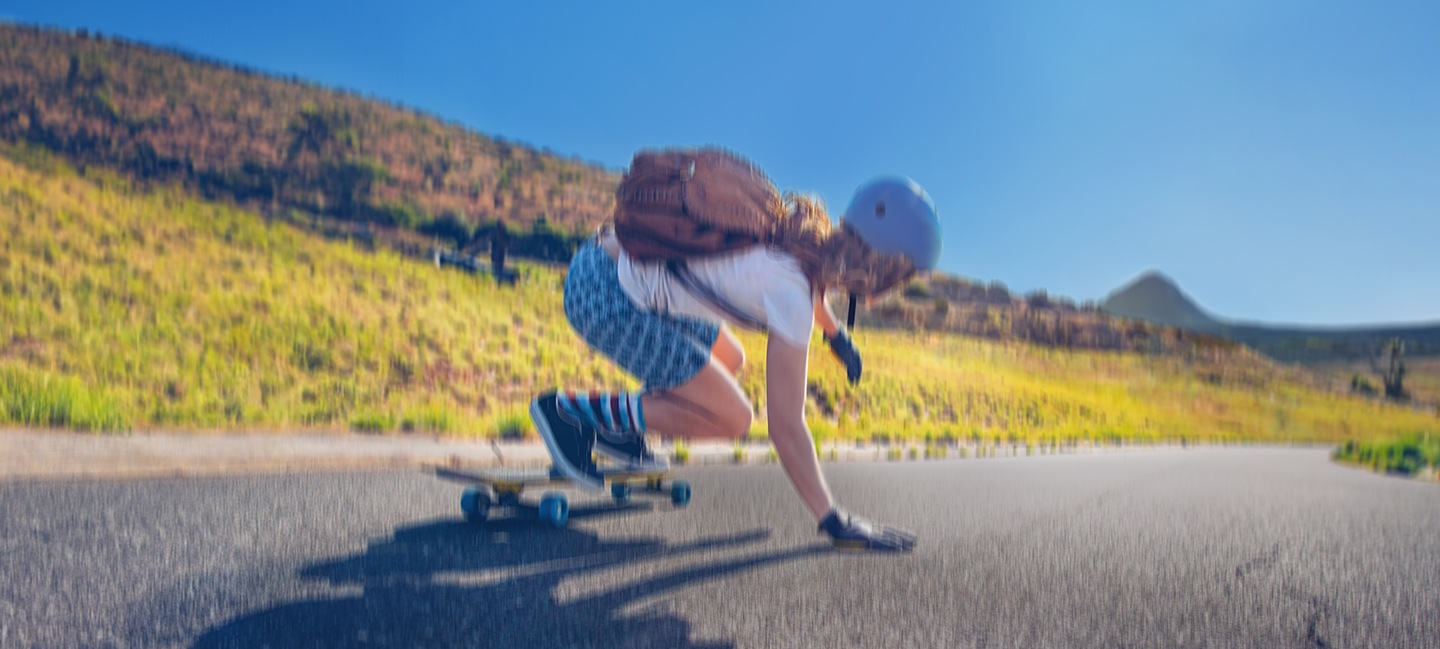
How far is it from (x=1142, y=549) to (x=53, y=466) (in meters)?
5.00

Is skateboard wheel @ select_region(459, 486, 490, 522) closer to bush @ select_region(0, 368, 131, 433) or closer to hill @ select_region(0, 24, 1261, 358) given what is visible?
bush @ select_region(0, 368, 131, 433)

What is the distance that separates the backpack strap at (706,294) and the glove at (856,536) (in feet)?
2.31

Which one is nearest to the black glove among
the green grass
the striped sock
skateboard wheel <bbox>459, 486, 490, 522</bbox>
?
the striped sock

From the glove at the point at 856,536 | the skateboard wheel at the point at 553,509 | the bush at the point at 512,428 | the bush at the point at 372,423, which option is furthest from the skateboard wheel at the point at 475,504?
the bush at the point at 512,428

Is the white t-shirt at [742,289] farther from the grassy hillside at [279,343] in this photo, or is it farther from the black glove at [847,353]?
the grassy hillside at [279,343]

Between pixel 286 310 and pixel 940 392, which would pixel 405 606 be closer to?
pixel 286 310

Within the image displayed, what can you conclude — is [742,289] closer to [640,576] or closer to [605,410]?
[605,410]

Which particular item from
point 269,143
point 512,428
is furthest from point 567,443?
point 269,143

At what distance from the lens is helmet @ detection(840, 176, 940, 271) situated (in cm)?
264

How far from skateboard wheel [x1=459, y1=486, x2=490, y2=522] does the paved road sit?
59mm

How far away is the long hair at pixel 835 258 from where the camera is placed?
2.69 m

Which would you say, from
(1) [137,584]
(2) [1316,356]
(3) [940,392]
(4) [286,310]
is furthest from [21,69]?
(2) [1316,356]

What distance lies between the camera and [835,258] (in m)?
2.70

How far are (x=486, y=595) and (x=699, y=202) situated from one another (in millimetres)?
1388
